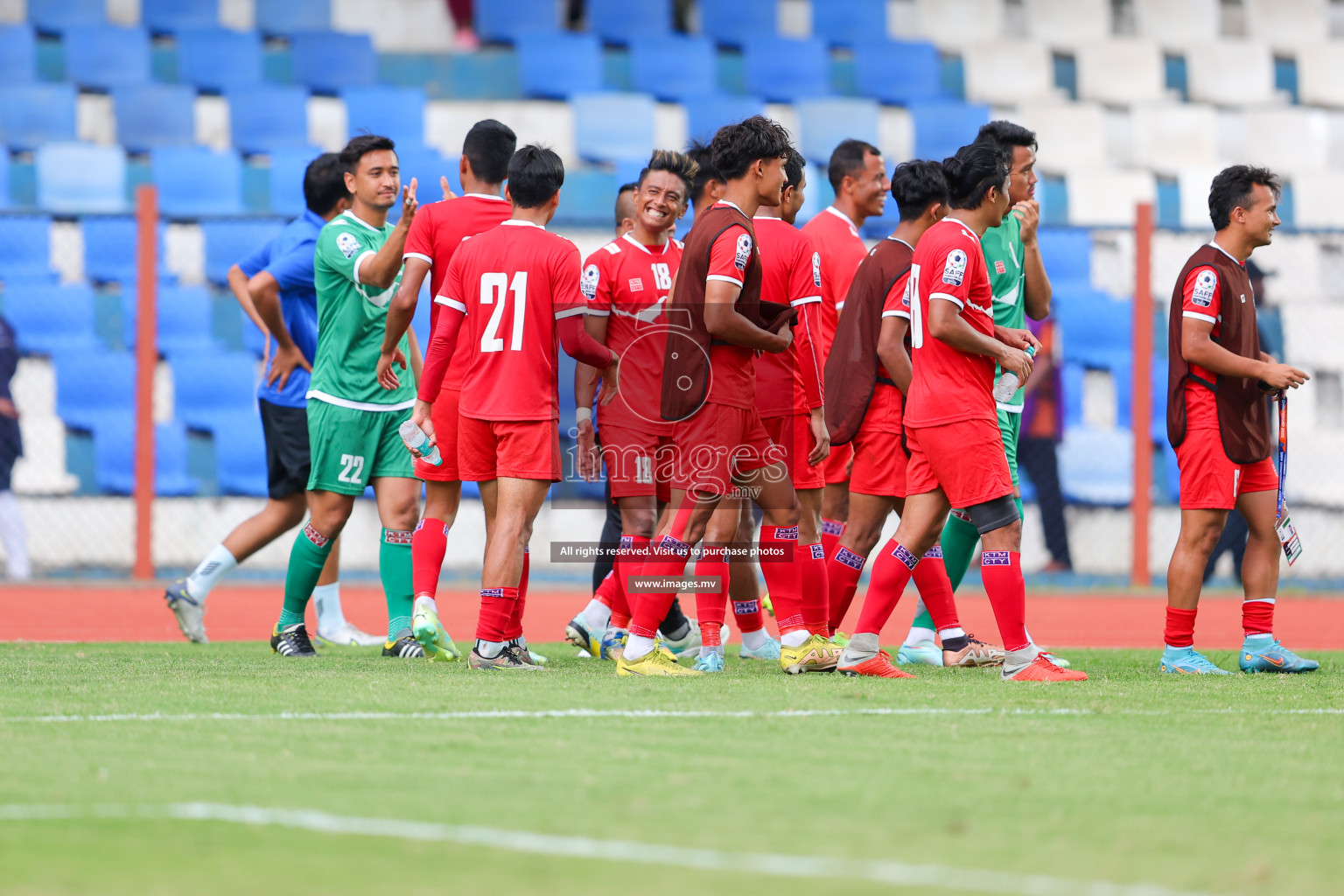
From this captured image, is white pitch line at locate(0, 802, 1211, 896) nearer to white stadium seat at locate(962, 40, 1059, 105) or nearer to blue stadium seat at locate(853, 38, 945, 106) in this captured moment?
blue stadium seat at locate(853, 38, 945, 106)

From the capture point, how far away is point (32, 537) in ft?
39.2

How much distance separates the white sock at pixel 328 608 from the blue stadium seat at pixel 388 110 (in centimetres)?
733

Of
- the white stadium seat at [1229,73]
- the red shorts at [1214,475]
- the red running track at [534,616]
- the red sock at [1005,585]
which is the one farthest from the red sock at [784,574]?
the white stadium seat at [1229,73]

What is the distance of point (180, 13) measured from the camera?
15789mm

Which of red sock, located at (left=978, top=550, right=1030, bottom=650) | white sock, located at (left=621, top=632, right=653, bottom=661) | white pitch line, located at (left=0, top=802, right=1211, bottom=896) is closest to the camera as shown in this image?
white pitch line, located at (left=0, top=802, right=1211, bottom=896)

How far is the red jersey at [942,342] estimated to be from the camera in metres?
5.85

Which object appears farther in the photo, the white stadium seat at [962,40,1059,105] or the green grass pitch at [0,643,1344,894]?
the white stadium seat at [962,40,1059,105]

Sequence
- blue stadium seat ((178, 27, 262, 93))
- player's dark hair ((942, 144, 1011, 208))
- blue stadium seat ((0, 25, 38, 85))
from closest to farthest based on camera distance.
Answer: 1. player's dark hair ((942, 144, 1011, 208))
2. blue stadium seat ((0, 25, 38, 85))
3. blue stadium seat ((178, 27, 262, 93))

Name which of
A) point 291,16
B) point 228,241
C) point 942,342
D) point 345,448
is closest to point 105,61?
point 291,16

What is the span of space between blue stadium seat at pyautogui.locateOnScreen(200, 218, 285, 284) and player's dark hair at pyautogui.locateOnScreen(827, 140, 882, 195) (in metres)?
6.32

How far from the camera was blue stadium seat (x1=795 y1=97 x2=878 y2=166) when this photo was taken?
1526 centimetres

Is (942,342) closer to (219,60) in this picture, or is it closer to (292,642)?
(292,642)

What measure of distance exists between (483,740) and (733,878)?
166cm

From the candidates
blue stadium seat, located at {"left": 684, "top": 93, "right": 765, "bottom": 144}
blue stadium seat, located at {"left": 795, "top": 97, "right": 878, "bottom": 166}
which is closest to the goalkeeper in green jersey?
blue stadium seat, located at {"left": 684, "top": 93, "right": 765, "bottom": 144}
